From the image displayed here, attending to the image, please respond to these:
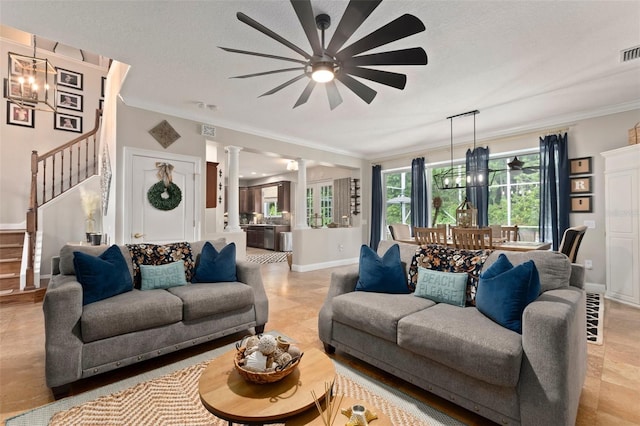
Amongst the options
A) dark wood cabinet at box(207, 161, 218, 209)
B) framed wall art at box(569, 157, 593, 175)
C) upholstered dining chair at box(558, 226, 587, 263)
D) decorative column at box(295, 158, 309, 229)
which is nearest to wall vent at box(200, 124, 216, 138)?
dark wood cabinet at box(207, 161, 218, 209)

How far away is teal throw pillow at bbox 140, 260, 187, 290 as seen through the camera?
2.72 meters

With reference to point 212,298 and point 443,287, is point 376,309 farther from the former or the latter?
point 212,298

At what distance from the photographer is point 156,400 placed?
1908 mm

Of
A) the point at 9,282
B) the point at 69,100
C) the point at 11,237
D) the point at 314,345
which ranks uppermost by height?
the point at 69,100

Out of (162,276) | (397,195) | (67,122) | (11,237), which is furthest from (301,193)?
(67,122)

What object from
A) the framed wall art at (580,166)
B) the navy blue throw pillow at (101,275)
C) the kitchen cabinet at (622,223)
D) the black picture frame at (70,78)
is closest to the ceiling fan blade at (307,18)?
the navy blue throw pillow at (101,275)

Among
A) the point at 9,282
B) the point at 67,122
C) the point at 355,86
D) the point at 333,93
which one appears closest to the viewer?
the point at 355,86

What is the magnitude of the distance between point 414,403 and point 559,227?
14.2 feet

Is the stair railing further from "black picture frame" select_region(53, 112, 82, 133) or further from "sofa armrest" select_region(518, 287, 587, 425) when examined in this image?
"sofa armrest" select_region(518, 287, 587, 425)

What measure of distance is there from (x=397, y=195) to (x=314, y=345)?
530 centimetres

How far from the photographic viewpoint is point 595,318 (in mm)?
3369

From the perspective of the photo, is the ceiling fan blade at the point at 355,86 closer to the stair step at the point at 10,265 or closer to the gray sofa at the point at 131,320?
the gray sofa at the point at 131,320

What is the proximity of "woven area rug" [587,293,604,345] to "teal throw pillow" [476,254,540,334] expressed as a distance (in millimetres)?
1771

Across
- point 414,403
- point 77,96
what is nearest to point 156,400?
point 414,403
